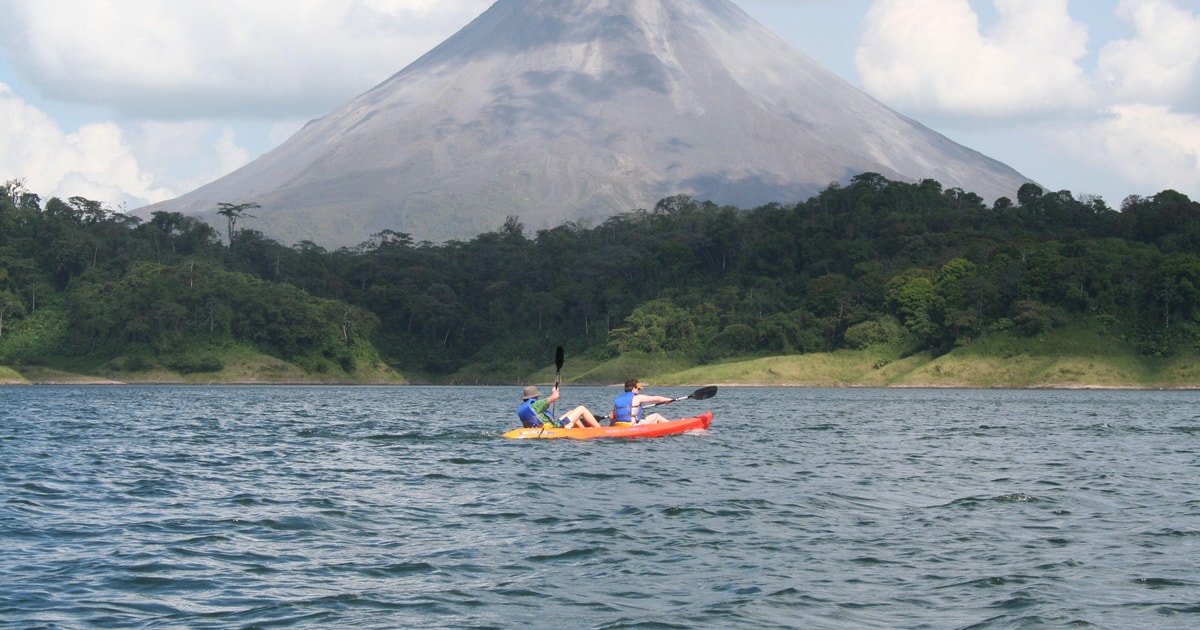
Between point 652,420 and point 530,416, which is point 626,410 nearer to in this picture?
point 652,420

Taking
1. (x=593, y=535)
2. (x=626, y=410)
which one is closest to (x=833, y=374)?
(x=626, y=410)

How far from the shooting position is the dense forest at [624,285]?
11069 centimetres

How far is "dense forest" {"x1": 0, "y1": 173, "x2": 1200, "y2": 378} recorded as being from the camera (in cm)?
11069

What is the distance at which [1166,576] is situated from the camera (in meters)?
14.3

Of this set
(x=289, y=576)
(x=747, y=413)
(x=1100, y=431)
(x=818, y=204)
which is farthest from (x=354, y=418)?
(x=818, y=204)

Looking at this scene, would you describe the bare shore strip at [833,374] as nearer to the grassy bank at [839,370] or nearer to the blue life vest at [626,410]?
the grassy bank at [839,370]

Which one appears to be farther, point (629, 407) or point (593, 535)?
point (629, 407)

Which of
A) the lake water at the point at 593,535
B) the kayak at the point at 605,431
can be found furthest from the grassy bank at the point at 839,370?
the kayak at the point at 605,431

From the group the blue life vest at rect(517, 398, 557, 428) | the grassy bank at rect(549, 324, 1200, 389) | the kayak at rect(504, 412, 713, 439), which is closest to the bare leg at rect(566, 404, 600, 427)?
the kayak at rect(504, 412, 713, 439)

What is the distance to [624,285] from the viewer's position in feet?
491

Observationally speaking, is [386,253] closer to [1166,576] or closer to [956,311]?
[956,311]

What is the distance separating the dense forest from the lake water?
262 feet

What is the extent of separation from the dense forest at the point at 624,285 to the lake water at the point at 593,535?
7993 cm

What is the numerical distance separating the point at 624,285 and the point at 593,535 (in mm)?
132490
